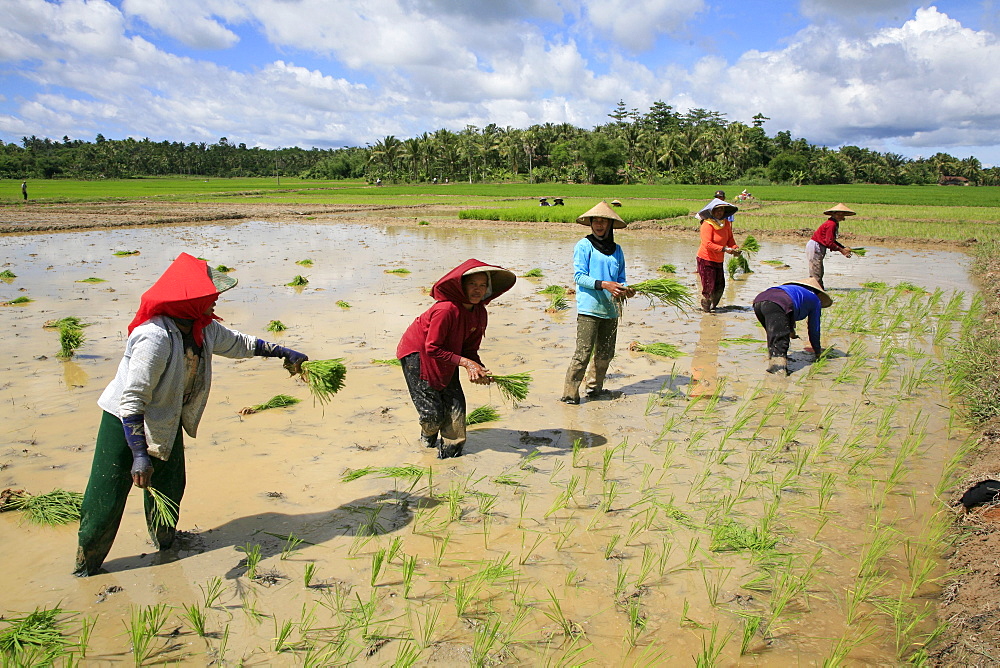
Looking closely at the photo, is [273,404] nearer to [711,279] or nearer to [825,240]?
[711,279]

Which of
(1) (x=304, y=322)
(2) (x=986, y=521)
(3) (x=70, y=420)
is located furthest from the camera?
(1) (x=304, y=322)

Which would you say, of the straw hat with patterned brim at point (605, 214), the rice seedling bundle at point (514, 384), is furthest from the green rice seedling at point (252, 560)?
the straw hat with patterned brim at point (605, 214)

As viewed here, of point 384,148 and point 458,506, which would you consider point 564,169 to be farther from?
point 458,506

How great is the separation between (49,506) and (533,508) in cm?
227

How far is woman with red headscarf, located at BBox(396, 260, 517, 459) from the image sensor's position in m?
3.24

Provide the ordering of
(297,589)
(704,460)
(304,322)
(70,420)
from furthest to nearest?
(304,322) < (70,420) < (704,460) < (297,589)

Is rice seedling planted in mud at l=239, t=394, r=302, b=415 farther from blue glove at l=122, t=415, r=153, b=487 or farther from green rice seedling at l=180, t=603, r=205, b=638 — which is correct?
green rice seedling at l=180, t=603, r=205, b=638

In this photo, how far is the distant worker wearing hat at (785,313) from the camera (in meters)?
5.00

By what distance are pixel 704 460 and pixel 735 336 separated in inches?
129

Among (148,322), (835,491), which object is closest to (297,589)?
(148,322)

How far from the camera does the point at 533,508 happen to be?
10.0ft

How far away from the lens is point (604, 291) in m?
4.30

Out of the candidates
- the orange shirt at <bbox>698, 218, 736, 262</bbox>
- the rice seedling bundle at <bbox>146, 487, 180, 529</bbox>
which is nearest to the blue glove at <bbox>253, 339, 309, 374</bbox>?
the rice seedling bundle at <bbox>146, 487, 180, 529</bbox>

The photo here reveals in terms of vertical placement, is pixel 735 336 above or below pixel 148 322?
below
